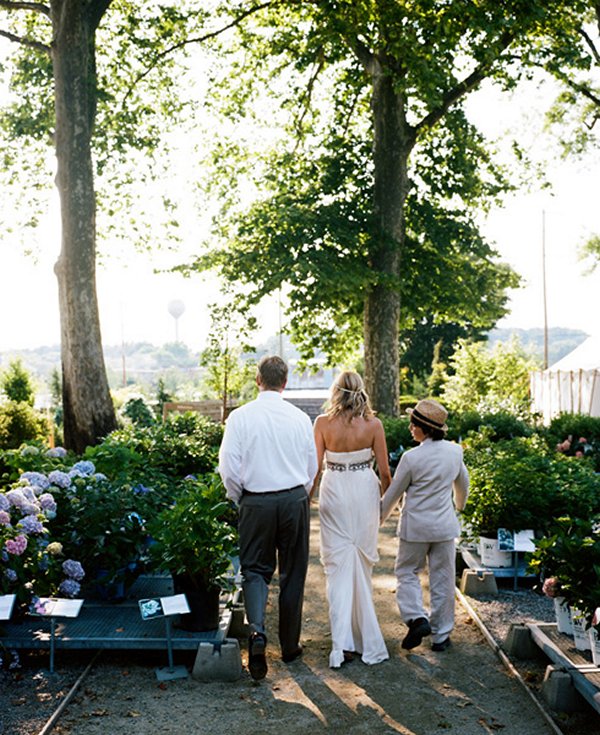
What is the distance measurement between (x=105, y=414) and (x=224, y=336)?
7.71 meters

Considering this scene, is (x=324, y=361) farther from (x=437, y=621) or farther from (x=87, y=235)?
(x=437, y=621)

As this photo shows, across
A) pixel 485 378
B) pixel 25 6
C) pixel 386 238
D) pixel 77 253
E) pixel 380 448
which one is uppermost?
pixel 25 6

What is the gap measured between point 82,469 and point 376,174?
43.6 ft

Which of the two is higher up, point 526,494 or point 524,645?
point 526,494

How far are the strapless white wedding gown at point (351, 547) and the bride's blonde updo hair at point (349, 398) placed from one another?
10.7 inches

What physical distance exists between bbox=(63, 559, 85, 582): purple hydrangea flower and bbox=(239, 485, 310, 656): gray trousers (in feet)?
3.59

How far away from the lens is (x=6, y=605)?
17.9 ft

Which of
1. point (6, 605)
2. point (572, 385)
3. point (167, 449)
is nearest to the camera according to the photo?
point (6, 605)

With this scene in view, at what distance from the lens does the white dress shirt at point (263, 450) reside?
19.8ft

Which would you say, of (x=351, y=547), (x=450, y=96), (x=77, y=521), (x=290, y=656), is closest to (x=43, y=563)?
(x=77, y=521)

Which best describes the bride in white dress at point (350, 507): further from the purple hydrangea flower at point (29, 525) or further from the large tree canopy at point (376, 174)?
the large tree canopy at point (376, 174)

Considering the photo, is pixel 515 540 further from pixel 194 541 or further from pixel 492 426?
pixel 492 426

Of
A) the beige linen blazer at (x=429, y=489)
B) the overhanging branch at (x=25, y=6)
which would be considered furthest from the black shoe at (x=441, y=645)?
the overhanging branch at (x=25, y=6)

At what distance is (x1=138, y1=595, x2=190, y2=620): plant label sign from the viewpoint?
5.72 metres
